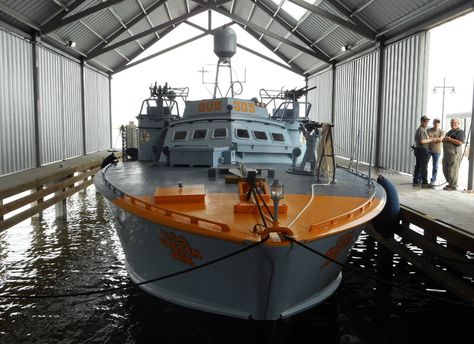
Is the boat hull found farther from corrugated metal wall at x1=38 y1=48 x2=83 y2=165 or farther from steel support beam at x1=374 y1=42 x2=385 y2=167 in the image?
corrugated metal wall at x1=38 y1=48 x2=83 y2=165

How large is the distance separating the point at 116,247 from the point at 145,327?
3.52 metres

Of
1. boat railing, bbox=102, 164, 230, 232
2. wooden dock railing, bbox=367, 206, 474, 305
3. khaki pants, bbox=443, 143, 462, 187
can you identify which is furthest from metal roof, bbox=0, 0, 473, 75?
boat railing, bbox=102, 164, 230, 232

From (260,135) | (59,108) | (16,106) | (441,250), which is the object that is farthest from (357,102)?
(16,106)

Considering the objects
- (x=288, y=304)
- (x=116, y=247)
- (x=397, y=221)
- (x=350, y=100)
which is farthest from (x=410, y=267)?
(x=350, y=100)

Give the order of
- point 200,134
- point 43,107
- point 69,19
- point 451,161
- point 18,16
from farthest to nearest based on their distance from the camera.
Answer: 1. point 43,107
2. point 69,19
3. point 18,16
4. point 451,161
5. point 200,134

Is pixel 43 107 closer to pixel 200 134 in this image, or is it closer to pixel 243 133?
pixel 200 134

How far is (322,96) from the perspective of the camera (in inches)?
811

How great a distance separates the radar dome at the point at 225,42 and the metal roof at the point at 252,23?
435 centimetres

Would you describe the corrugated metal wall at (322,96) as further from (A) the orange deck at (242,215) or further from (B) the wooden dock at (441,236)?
(A) the orange deck at (242,215)

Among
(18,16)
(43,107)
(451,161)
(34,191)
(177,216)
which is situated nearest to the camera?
(177,216)

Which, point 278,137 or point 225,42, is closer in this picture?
point 278,137

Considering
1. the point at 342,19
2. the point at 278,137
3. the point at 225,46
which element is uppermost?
the point at 342,19

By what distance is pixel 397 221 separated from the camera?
7.05m

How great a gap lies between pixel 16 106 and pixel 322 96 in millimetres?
14226
